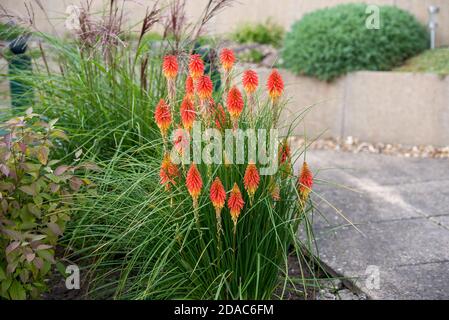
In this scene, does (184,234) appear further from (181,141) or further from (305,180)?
(305,180)

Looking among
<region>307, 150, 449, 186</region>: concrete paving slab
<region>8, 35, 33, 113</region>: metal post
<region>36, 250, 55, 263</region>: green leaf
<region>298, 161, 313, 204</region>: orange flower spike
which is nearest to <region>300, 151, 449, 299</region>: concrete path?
<region>307, 150, 449, 186</region>: concrete paving slab

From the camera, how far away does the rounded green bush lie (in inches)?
252

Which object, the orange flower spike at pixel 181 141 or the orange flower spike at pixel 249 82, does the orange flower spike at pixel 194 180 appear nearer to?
the orange flower spike at pixel 181 141

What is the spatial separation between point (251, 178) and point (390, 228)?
1793 mm

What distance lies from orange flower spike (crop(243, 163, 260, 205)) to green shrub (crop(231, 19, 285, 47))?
572cm

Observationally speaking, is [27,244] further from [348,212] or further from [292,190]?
[348,212]

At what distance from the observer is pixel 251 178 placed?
227 centimetres

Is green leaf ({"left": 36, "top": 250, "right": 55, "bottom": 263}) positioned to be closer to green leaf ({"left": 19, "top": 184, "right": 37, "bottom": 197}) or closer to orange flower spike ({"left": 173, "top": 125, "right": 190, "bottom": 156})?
green leaf ({"left": 19, "top": 184, "right": 37, "bottom": 197})

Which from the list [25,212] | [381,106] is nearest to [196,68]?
[25,212]

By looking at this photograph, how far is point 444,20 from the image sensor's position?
764 centimetres

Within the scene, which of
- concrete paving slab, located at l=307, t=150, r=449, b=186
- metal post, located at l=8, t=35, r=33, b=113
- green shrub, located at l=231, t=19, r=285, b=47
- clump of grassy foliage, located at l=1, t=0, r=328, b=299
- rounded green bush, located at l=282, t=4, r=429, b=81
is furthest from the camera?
green shrub, located at l=231, t=19, r=285, b=47
